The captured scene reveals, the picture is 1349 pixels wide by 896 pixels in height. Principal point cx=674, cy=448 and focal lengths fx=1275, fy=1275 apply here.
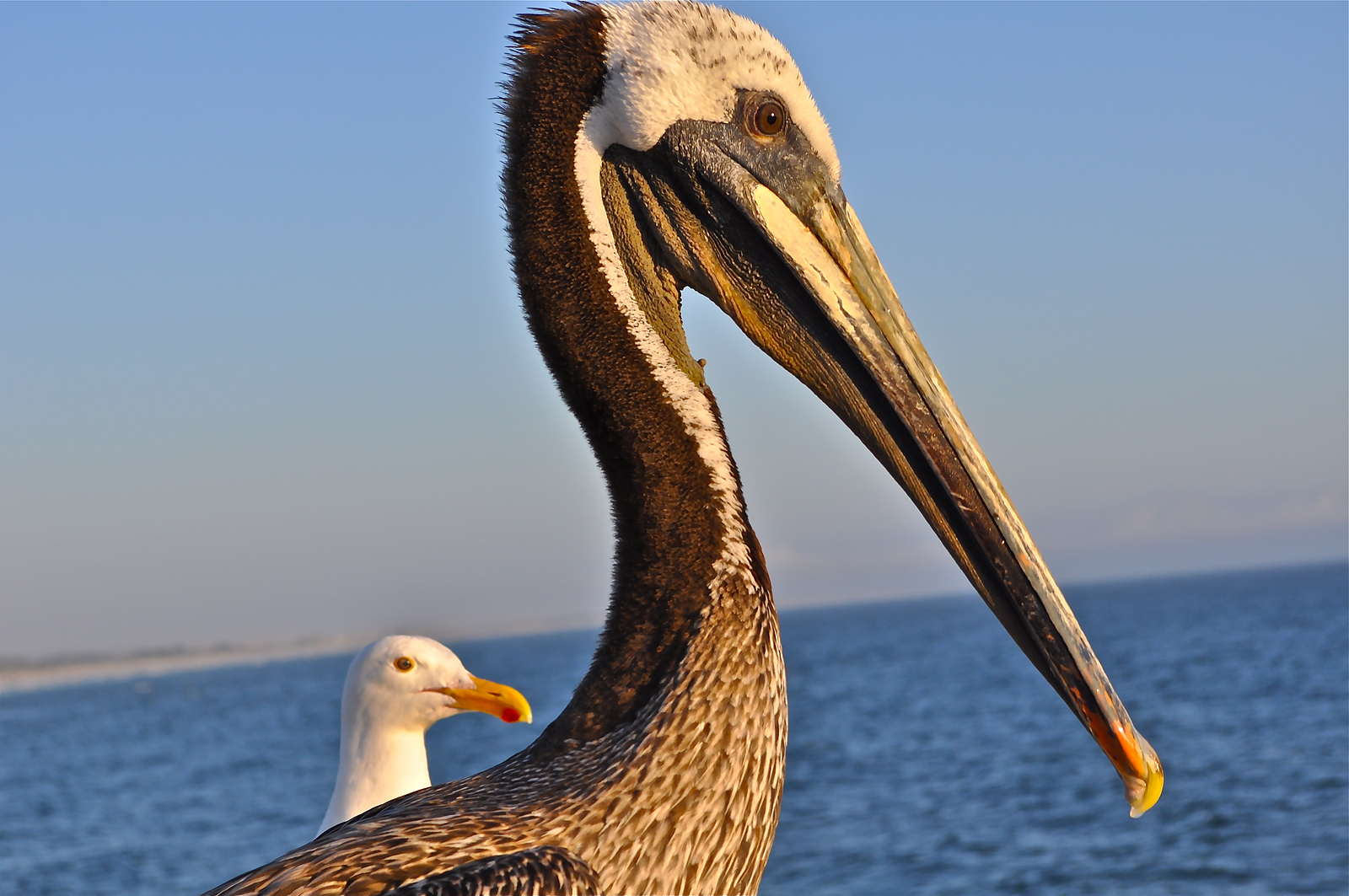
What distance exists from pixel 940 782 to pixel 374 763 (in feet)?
115

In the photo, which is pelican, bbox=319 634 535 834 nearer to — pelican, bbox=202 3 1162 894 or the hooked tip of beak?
pelican, bbox=202 3 1162 894

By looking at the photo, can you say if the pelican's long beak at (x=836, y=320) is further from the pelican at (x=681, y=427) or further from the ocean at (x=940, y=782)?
the ocean at (x=940, y=782)

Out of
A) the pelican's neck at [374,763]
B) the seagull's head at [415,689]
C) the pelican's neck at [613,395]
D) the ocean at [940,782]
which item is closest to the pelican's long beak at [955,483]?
the pelican's neck at [613,395]

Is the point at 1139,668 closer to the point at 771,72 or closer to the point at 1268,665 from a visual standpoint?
the point at 1268,665

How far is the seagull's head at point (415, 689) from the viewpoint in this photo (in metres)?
7.83

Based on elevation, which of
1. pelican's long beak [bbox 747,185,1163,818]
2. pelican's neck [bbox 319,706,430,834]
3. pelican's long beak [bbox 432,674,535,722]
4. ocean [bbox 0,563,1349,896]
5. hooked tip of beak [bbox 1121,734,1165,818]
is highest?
pelican's long beak [bbox 747,185,1163,818]

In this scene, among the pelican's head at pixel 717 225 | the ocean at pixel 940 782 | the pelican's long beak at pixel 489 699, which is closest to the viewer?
the pelican's head at pixel 717 225

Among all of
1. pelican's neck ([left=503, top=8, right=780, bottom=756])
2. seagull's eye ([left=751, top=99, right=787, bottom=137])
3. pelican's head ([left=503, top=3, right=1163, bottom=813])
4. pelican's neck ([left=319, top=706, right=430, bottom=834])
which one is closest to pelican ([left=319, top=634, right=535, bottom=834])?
pelican's neck ([left=319, top=706, right=430, bottom=834])

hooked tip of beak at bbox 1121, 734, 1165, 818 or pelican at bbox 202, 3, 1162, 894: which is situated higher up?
pelican at bbox 202, 3, 1162, 894

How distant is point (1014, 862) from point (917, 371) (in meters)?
27.3

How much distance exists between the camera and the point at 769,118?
331 centimetres

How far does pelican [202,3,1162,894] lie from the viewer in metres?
2.96

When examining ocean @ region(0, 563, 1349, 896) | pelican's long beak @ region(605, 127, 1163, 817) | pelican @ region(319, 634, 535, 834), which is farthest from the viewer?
ocean @ region(0, 563, 1349, 896)

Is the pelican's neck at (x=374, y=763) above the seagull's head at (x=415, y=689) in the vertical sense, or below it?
below
